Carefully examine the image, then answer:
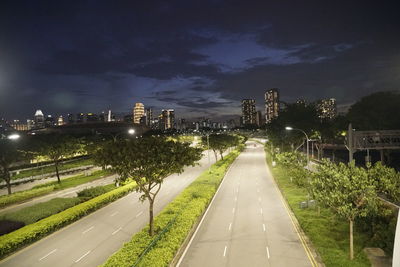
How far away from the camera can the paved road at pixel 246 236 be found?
19.6 metres

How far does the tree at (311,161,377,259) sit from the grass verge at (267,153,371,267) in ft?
2.99

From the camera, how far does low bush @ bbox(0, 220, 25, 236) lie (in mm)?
25062

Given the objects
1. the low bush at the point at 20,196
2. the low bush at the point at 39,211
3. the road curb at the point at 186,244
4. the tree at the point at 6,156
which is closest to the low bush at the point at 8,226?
the low bush at the point at 39,211

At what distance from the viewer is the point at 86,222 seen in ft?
96.1

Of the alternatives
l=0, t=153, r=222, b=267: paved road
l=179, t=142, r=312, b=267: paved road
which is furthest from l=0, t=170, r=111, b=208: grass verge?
l=179, t=142, r=312, b=267: paved road

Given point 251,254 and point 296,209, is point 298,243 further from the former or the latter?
point 296,209

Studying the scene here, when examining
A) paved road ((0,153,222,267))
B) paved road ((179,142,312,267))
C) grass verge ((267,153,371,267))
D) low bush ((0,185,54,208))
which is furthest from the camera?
low bush ((0,185,54,208))

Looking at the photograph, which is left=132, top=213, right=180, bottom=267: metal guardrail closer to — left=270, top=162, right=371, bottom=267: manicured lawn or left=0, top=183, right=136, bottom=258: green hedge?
left=0, top=183, right=136, bottom=258: green hedge

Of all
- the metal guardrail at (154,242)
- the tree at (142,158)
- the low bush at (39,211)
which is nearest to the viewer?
the metal guardrail at (154,242)

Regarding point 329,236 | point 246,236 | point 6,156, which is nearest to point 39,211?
point 6,156

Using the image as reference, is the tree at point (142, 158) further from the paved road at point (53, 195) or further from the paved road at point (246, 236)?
the paved road at point (53, 195)

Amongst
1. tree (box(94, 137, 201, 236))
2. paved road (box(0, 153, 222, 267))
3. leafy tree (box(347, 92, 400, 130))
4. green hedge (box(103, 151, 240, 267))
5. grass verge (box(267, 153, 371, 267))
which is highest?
leafy tree (box(347, 92, 400, 130))

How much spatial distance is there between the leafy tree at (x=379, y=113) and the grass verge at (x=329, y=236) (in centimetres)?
3451

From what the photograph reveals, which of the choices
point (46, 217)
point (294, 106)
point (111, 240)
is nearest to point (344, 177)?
point (111, 240)
